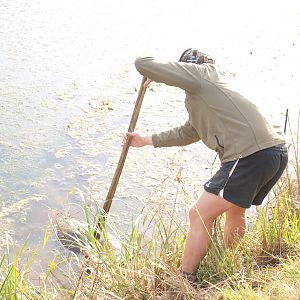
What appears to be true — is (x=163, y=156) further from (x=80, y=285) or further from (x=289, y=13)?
(x=289, y=13)

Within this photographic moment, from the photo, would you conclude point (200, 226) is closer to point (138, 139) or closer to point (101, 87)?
point (138, 139)

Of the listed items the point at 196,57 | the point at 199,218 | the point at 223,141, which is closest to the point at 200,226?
the point at 199,218

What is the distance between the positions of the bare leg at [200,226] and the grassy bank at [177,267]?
74 mm

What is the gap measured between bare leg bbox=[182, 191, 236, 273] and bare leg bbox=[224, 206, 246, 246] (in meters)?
0.18

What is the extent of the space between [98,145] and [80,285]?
2.39 metres

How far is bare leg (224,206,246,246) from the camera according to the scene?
2.95 m

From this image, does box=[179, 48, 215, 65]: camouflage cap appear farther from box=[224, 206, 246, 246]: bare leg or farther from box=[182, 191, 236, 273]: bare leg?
box=[224, 206, 246, 246]: bare leg

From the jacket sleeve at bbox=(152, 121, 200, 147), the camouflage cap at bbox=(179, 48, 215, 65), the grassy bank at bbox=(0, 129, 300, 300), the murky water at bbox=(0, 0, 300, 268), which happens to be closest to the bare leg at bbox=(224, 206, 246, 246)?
the grassy bank at bbox=(0, 129, 300, 300)

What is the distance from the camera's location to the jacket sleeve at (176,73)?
2.69 meters

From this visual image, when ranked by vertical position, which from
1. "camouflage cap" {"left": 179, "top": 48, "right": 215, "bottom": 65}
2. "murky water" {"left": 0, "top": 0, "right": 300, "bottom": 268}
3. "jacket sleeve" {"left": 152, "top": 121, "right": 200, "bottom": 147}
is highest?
"camouflage cap" {"left": 179, "top": 48, "right": 215, "bottom": 65}

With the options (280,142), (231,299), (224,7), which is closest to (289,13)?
(224,7)

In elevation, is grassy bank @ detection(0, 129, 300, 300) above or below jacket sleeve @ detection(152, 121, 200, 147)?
below

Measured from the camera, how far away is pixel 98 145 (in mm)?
4871

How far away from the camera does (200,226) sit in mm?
2785
